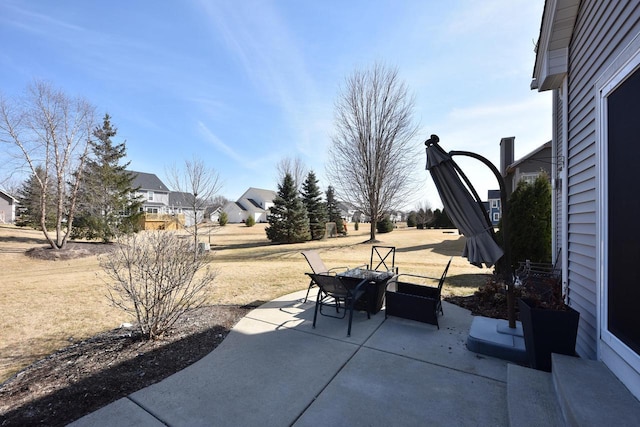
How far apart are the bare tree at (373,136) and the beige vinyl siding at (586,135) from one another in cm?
1484

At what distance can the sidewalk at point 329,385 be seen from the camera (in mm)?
2127

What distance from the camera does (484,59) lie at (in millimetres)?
7168

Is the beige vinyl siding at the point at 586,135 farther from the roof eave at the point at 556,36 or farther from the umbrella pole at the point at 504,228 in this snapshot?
the umbrella pole at the point at 504,228

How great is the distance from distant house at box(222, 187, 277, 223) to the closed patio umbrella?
52.6 meters

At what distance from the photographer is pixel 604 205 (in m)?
2.40

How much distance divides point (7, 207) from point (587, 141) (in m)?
59.4

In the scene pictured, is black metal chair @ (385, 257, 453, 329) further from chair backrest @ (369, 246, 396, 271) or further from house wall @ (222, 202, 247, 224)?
house wall @ (222, 202, 247, 224)

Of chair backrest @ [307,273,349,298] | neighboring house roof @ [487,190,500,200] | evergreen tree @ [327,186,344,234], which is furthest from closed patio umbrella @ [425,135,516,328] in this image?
neighboring house roof @ [487,190,500,200]

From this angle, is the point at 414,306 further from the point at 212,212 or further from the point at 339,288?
the point at 212,212

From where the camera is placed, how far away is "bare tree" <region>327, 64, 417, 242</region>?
18.0m

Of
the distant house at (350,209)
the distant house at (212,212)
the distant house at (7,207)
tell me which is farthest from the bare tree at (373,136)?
the distant house at (7,207)

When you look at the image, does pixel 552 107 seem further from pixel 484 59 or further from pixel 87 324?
pixel 87 324

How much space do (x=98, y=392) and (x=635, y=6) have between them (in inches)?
215

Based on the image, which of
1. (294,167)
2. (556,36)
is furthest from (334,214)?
(556,36)
